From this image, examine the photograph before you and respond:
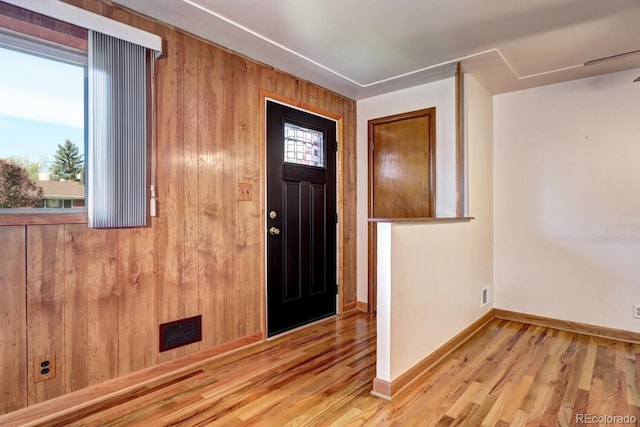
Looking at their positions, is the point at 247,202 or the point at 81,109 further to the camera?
the point at 247,202

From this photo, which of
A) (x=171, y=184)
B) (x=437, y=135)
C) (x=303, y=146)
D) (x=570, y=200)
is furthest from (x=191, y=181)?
(x=570, y=200)

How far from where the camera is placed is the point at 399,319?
2152 millimetres

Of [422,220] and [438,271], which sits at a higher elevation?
[422,220]

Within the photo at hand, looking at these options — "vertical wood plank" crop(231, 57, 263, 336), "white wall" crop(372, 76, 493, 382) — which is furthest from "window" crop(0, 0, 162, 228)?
"white wall" crop(372, 76, 493, 382)

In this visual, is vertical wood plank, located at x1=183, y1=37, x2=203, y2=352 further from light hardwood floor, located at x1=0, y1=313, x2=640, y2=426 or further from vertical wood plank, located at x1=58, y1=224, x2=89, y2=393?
vertical wood plank, located at x1=58, y1=224, x2=89, y2=393

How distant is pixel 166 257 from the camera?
7.57 feet

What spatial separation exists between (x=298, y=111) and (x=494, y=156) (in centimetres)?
211

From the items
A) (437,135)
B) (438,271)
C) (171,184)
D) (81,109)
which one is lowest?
(438,271)

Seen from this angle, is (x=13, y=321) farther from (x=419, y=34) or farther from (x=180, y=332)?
(x=419, y=34)

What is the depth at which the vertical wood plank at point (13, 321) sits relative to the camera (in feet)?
5.69

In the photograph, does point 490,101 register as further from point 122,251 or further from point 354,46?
point 122,251

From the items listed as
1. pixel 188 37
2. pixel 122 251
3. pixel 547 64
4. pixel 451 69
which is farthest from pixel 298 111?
pixel 547 64

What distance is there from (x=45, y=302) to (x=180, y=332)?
808mm

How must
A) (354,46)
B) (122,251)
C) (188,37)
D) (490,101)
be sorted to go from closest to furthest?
1. (122,251)
2. (188,37)
3. (354,46)
4. (490,101)
